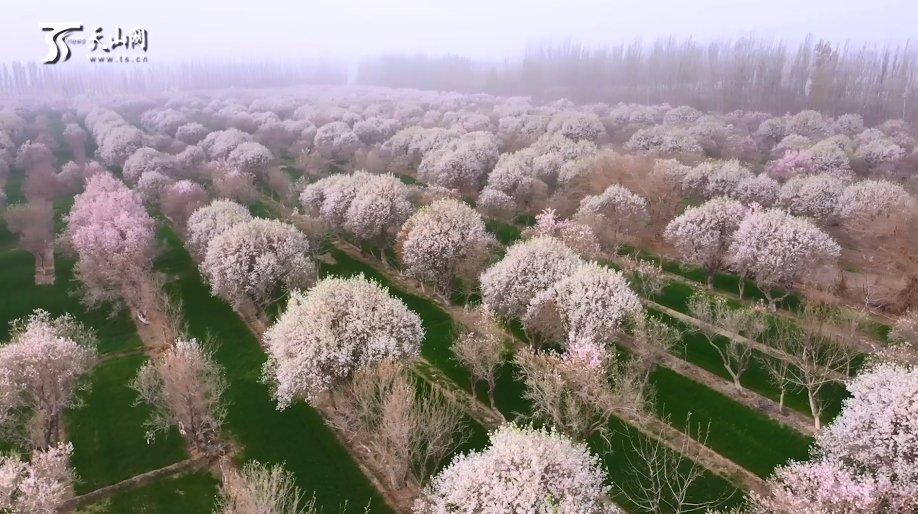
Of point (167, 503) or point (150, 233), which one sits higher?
point (150, 233)

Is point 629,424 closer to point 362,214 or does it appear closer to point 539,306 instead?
point 539,306

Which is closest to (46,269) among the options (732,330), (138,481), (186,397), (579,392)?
(138,481)

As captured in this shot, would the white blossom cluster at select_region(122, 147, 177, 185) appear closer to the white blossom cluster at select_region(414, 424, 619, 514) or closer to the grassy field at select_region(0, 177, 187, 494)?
the grassy field at select_region(0, 177, 187, 494)

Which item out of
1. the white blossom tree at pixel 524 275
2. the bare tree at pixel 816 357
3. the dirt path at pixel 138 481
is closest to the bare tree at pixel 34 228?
the dirt path at pixel 138 481

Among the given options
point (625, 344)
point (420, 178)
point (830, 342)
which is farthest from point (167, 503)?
point (420, 178)

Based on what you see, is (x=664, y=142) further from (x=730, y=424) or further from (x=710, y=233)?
(x=730, y=424)

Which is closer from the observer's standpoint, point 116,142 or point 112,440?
point 112,440
